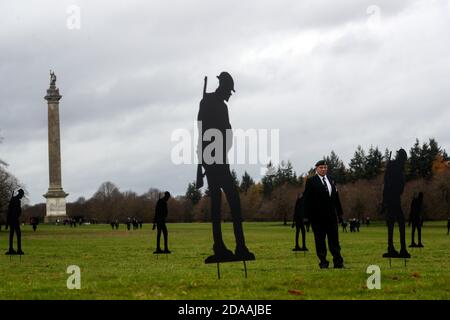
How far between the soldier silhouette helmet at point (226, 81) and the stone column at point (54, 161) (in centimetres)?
12085

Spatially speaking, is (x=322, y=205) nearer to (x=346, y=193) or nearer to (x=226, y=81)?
(x=226, y=81)

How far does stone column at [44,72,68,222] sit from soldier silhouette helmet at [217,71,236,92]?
120854mm

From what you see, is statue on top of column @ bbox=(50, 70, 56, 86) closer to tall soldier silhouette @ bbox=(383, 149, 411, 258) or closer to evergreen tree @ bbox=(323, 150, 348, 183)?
evergreen tree @ bbox=(323, 150, 348, 183)

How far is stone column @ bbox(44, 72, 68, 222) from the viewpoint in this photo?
448ft

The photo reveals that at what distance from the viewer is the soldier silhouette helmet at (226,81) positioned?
18562 millimetres

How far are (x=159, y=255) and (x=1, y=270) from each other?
30.9 ft

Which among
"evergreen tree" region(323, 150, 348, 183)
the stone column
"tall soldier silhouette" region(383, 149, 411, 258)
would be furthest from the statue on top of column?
"tall soldier silhouette" region(383, 149, 411, 258)

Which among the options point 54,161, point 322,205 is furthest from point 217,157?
point 54,161

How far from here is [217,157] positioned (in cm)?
1798

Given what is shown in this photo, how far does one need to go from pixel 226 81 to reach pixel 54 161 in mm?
123140

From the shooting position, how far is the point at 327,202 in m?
18.8

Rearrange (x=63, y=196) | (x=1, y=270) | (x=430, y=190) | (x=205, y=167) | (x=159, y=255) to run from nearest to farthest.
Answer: (x=205, y=167)
(x=1, y=270)
(x=159, y=255)
(x=430, y=190)
(x=63, y=196)
